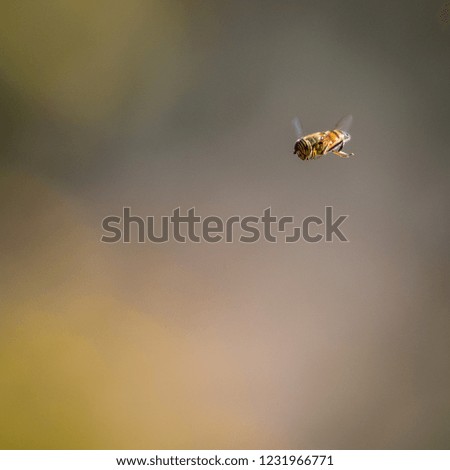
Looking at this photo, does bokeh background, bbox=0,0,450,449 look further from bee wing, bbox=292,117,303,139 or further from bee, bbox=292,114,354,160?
bee, bbox=292,114,354,160

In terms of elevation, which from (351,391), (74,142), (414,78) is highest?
(414,78)

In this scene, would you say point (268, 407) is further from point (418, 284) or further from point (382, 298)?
point (418, 284)

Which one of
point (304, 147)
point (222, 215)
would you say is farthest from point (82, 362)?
point (304, 147)

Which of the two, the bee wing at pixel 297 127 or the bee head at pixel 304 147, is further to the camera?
the bee wing at pixel 297 127

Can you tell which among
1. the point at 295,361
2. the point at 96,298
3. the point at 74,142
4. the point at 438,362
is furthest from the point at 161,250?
the point at 438,362

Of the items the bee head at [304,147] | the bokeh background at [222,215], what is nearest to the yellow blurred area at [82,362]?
the bokeh background at [222,215]

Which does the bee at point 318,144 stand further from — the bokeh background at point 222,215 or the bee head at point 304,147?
the bokeh background at point 222,215

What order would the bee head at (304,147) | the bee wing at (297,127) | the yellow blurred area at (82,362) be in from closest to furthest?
the bee head at (304,147), the bee wing at (297,127), the yellow blurred area at (82,362)
